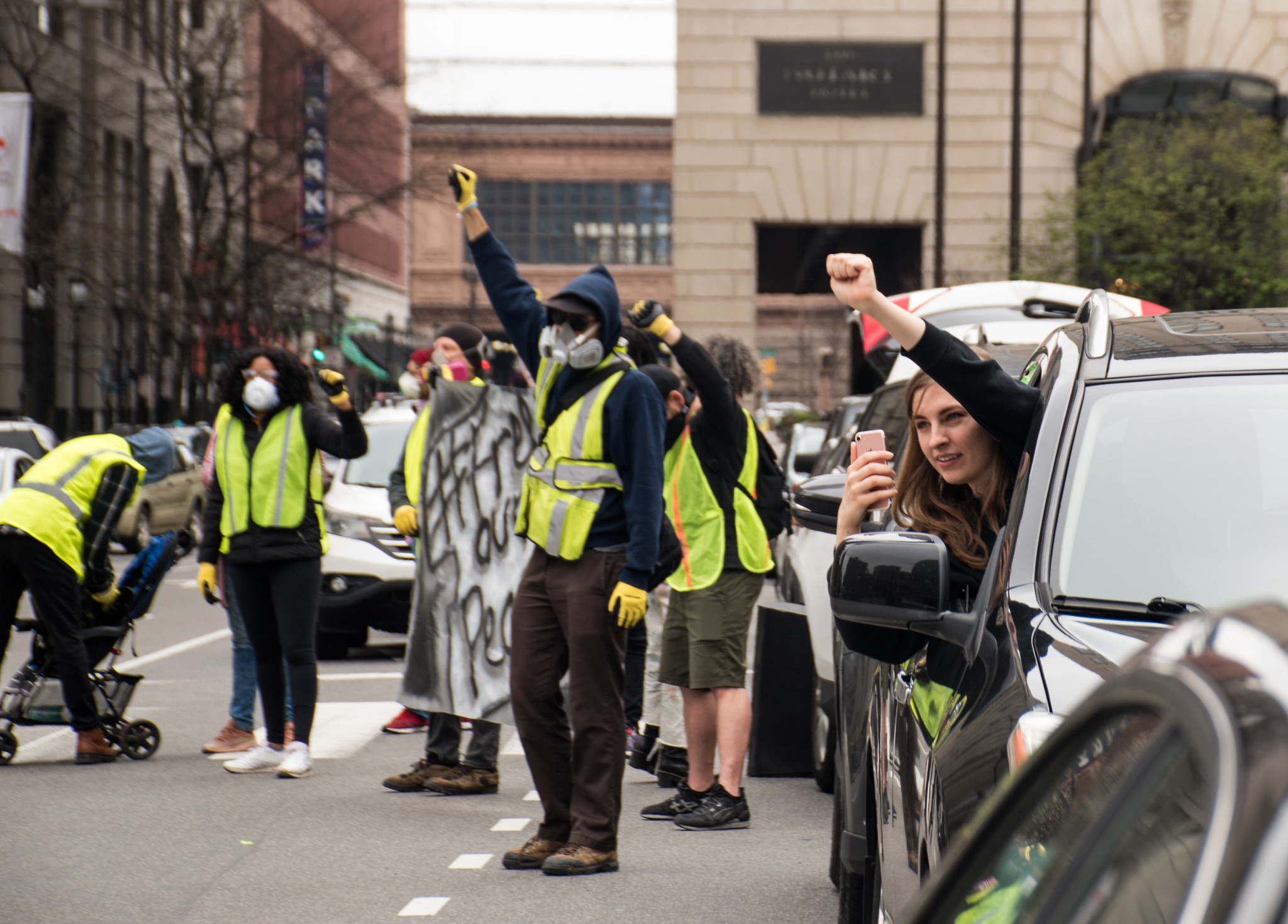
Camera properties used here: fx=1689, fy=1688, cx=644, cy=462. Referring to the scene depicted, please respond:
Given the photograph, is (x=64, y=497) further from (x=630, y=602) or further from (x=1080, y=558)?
(x=1080, y=558)

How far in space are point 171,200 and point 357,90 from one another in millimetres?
4996

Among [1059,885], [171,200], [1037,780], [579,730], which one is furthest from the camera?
[171,200]

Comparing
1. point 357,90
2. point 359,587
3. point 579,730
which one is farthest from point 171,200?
point 579,730

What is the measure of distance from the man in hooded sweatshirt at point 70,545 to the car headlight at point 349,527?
144 inches

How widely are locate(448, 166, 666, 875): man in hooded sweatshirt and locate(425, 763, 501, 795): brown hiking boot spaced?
1.49 m

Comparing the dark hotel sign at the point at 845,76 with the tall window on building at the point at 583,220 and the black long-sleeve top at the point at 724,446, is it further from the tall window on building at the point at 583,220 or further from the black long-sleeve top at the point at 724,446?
the tall window on building at the point at 583,220

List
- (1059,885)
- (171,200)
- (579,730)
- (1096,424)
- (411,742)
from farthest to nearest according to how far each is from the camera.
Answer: (171,200) → (411,742) → (579,730) → (1096,424) → (1059,885)

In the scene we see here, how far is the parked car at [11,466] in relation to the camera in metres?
17.2

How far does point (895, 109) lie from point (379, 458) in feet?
80.0

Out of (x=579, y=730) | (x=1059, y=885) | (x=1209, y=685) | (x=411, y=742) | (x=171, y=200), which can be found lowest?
(x=411, y=742)

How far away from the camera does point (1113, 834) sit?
48.9 inches

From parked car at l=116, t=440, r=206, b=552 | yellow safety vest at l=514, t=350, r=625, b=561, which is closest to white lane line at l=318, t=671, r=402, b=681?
yellow safety vest at l=514, t=350, r=625, b=561

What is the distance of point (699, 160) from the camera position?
35.6 m

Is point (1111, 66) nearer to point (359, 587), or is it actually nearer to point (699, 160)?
point (699, 160)
